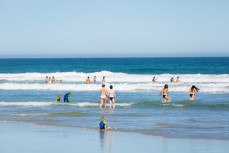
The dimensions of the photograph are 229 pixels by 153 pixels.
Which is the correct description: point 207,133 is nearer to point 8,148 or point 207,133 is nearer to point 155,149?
point 155,149

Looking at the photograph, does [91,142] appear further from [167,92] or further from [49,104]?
[167,92]

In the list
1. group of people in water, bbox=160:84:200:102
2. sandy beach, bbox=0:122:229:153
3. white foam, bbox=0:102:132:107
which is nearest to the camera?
sandy beach, bbox=0:122:229:153

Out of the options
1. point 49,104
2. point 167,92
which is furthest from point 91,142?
point 167,92

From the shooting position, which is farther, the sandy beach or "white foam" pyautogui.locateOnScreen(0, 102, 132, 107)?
"white foam" pyautogui.locateOnScreen(0, 102, 132, 107)

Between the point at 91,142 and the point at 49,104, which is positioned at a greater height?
the point at 91,142

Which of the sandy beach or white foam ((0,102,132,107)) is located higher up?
the sandy beach

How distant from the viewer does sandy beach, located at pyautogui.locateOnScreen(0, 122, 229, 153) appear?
14688mm

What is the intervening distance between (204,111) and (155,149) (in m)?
10.6

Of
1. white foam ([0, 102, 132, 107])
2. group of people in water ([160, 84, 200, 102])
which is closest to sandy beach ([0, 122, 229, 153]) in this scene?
white foam ([0, 102, 132, 107])

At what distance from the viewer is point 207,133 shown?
18.1 meters

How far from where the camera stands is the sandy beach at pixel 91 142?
14.7 meters

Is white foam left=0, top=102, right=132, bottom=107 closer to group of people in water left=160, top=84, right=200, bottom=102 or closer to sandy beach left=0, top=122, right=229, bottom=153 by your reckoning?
group of people in water left=160, top=84, right=200, bottom=102

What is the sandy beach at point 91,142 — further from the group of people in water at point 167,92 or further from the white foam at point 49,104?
A: the group of people in water at point 167,92

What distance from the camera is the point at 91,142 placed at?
52.6 feet
